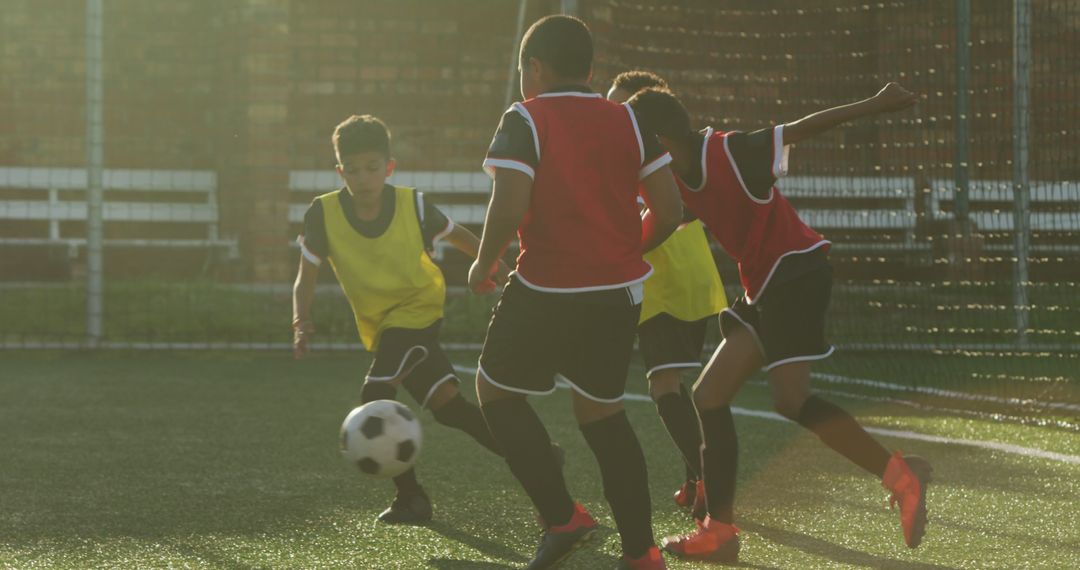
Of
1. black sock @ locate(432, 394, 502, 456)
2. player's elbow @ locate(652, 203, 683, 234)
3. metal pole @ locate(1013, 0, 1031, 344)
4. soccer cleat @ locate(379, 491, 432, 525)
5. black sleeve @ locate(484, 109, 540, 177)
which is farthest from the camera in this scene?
metal pole @ locate(1013, 0, 1031, 344)

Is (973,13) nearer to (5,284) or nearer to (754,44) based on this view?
(754,44)

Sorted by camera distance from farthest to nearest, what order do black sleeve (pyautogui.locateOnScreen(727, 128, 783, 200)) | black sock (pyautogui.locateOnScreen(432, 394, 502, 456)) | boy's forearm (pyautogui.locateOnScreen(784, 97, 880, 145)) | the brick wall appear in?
the brick wall → black sock (pyautogui.locateOnScreen(432, 394, 502, 456)) → black sleeve (pyautogui.locateOnScreen(727, 128, 783, 200)) → boy's forearm (pyautogui.locateOnScreen(784, 97, 880, 145))

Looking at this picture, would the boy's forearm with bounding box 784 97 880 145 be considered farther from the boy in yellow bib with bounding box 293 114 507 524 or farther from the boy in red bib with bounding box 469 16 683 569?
the boy in yellow bib with bounding box 293 114 507 524

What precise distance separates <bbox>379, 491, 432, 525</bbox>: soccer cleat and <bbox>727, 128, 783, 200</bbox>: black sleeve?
1.35m

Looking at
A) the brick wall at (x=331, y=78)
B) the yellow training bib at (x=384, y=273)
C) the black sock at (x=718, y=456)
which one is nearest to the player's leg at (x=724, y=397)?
the black sock at (x=718, y=456)

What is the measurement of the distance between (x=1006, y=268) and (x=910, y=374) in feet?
15.4

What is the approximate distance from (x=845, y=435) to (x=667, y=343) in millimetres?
896

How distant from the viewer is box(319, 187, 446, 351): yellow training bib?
468 cm

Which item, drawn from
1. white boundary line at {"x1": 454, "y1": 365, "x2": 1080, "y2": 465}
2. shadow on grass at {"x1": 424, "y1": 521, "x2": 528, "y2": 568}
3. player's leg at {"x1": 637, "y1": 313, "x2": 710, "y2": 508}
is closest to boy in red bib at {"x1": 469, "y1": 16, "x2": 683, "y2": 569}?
Answer: shadow on grass at {"x1": 424, "y1": 521, "x2": 528, "y2": 568}

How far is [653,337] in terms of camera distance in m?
4.71

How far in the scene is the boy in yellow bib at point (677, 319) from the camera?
454cm

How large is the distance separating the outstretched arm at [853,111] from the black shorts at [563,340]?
0.66 m

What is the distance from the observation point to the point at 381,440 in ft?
13.4

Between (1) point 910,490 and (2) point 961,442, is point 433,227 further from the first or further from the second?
(2) point 961,442
